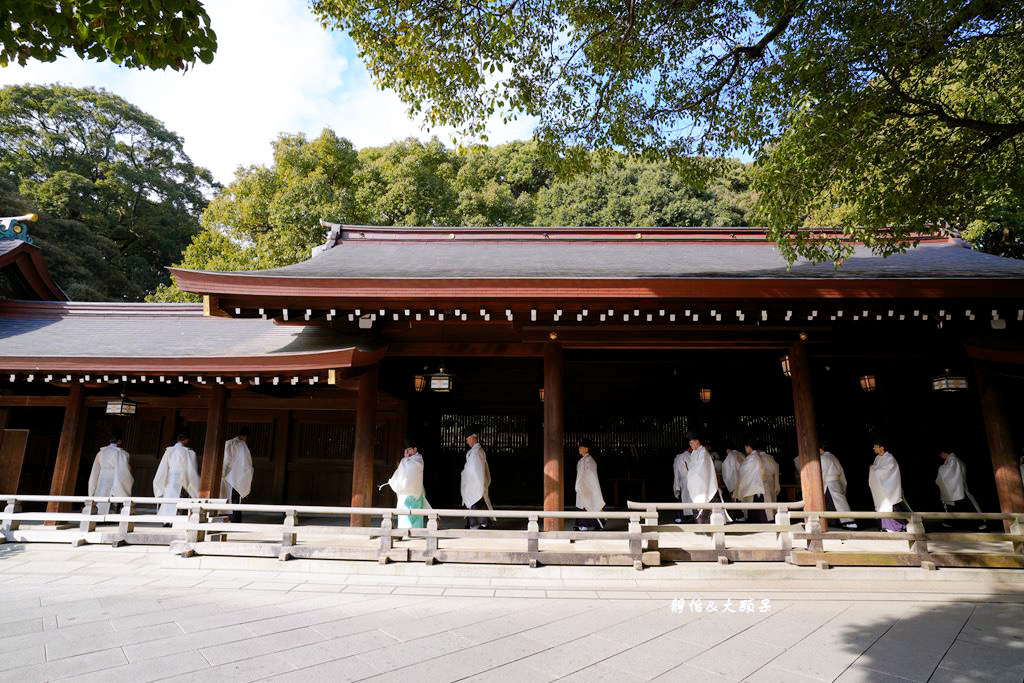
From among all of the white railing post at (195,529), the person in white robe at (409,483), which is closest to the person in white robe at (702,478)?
the person in white robe at (409,483)

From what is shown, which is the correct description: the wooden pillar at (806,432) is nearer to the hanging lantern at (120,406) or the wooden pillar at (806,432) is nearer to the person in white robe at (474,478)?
the person in white robe at (474,478)

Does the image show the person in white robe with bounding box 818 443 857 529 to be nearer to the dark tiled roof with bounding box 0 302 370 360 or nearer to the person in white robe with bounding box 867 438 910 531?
the person in white robe with bounding box 867 438 910 531

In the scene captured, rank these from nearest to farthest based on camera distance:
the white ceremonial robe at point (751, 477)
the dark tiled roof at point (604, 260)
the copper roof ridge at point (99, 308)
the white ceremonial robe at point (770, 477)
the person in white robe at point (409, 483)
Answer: the dark tiled roof at point (604, 260), the person in white robe at point (409, 483), the white ceremonial robe at point (751, 477), the white ceremonial robe at point (770, 477), the copper roof ridge at point (99, 308)

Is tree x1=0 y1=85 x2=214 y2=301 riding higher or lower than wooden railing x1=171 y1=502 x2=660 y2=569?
higher

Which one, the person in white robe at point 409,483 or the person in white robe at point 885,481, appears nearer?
the person in white robe at point 409,483

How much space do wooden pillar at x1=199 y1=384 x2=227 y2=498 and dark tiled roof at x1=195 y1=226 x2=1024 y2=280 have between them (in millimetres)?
2545

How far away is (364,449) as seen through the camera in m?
8.02

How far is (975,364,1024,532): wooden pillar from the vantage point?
23.9ft

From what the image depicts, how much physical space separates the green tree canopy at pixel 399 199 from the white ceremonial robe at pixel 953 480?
595 inches

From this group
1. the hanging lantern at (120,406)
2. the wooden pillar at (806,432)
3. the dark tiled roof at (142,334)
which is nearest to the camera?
the wooden pillar at (806,432)

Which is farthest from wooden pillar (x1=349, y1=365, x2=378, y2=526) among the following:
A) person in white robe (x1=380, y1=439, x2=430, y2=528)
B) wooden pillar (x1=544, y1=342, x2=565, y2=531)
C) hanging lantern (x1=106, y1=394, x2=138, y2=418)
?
hanging lantern (x1=106, y1=394, x2=138, y2=418)

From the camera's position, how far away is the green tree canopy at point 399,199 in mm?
22781

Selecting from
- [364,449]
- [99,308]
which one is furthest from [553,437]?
[99,308]

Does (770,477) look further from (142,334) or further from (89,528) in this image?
(142,334)
